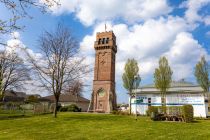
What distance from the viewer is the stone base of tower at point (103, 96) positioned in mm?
51812

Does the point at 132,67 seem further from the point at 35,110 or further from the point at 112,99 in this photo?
the point at 35,110

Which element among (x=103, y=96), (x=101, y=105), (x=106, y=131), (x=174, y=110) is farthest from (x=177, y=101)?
(x=106, y=131)

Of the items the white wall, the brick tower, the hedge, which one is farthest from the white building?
the hedge

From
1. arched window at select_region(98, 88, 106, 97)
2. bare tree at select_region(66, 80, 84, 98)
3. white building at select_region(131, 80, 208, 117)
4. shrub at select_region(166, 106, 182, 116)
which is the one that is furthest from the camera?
arched window at select_region(98, 88, 106, 97)

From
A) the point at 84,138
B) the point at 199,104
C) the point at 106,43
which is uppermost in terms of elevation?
the point at 106,43

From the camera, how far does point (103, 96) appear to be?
52.9 metres

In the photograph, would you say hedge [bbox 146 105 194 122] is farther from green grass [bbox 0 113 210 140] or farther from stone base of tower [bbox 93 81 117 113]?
stone base of tower [bbox 93 81 117 113]

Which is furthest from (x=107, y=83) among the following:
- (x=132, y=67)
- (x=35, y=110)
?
(x=35, y=110)

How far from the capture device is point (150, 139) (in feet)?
43.3

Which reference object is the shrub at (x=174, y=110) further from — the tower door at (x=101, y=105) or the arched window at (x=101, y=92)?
the arched window at (x=101, y=92)

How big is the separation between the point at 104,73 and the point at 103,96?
539cm

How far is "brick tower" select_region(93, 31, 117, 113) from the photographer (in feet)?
172

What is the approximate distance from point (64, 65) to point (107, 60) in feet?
88.5

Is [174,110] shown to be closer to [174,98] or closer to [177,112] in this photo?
[177,112]
